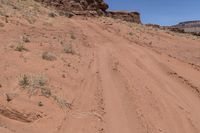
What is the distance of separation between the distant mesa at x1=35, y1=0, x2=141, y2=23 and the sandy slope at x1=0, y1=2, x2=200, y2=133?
18.6 m

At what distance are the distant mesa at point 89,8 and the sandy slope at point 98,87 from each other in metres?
18.6

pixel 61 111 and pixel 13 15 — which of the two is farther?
pixel 13 15

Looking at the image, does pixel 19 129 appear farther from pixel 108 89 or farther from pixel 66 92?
pixel 108 89

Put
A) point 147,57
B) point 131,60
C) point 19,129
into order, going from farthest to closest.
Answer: point 147,57 → point 131,60 → point 19,129

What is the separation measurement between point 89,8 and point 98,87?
30690mm

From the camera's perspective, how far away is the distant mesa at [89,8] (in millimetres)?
37216

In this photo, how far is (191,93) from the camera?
1227cm

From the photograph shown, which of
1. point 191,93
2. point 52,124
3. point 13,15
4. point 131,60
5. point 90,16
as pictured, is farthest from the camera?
point 90,16

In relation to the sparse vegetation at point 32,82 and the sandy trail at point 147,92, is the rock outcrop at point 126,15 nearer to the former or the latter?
the sandy trail at point 147,92

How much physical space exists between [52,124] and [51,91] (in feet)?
5.96

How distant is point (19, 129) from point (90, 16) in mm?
28591

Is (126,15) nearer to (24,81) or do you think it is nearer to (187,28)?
(24,81)

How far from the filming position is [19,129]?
8.05 metres

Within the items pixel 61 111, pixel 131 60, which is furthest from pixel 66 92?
pixel 131 60
